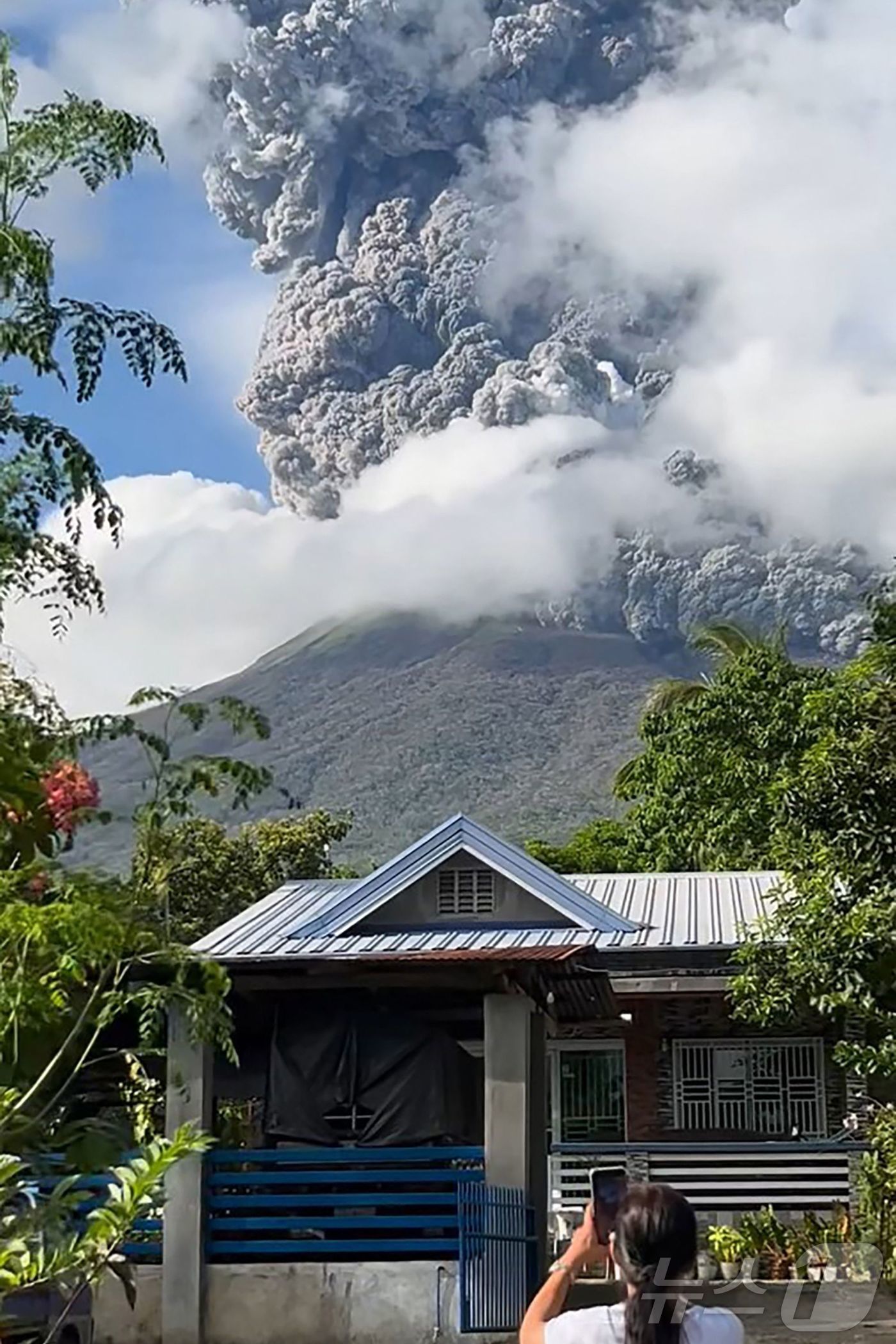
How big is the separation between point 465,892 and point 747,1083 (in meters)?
3.57

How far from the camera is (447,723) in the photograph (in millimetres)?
114500

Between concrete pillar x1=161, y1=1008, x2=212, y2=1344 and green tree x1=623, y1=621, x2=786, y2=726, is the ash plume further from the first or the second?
concrete pillar x1=161, y1=1008, x2=212, y2=1344

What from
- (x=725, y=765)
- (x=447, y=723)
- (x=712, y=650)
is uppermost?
(x=447, y=723)

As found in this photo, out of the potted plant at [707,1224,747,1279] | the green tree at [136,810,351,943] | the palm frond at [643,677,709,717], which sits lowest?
the potted plant at [707,1224,747,1279]

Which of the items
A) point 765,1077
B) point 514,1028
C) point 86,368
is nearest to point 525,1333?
point 86,368

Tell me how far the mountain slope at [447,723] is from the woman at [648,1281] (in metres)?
77.6

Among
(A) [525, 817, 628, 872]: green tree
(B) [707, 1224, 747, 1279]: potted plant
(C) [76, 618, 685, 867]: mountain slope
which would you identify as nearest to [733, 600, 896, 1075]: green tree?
(B) [707, 1224, 747, 1279]: potted plant

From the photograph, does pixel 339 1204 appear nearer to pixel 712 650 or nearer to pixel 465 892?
pixel 465 892

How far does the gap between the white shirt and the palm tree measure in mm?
29874

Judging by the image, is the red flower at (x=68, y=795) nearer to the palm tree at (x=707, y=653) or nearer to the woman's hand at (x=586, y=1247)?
the woman's hand at (x=586, y=1247)

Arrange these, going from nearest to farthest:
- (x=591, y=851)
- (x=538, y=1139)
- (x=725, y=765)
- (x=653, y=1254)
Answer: (x=653, y=1254) < (x=538, y=1139) < (x=725, y=765) < (x=591, y=851)

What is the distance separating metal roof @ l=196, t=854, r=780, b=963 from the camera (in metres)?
16.7

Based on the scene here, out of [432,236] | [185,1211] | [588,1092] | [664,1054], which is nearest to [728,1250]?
[664,1054]

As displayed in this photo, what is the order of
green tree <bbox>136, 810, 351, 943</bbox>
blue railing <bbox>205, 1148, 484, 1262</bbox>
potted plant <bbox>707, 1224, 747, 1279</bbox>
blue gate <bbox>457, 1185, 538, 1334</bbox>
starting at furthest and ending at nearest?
green tree <bbox>136, 810, 351, 943</bbox> < potted plant <bbox>707, 1224, 747, 1279</bbox> < blue railing <bbox>205, 1148, 484, 1262</bbox> < blue gate <bbox>457, 1185, 538, 1334</bbox>
